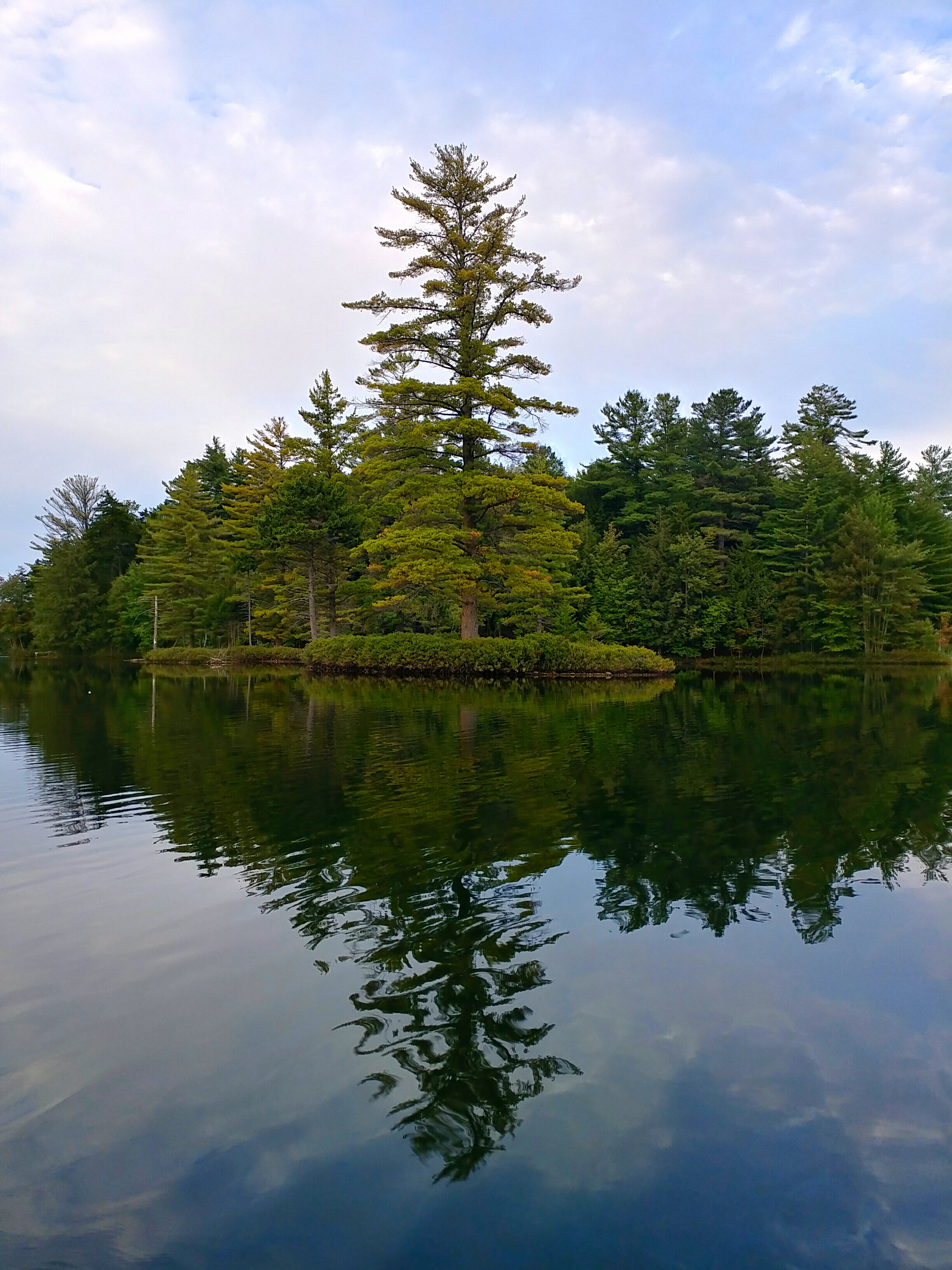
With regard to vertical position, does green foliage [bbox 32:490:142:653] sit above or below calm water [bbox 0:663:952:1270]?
above

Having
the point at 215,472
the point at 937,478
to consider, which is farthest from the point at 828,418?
the point at 215,472

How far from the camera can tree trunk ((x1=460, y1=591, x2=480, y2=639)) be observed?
29.2 m

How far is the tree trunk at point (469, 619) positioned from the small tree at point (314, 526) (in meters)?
9.14

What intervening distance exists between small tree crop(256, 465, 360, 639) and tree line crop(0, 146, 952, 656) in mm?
135

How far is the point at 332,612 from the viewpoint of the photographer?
3778cm

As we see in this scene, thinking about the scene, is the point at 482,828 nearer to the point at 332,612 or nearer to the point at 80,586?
the point at 332,612

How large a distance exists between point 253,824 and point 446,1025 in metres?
4.03

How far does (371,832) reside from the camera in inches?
267

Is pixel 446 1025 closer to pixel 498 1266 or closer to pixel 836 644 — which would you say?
pixel 498 1266

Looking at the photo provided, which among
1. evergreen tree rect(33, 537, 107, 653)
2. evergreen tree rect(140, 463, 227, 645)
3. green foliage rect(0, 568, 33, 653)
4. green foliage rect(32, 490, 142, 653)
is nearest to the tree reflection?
evergreen tree rect(140, 463, 227, 645)

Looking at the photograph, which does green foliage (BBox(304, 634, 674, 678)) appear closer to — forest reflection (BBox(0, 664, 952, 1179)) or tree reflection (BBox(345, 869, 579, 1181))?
forest reflection (BBox(0, 664, 952, 1179))

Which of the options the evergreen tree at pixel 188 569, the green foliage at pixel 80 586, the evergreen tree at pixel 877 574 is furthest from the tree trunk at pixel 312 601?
the evergreen tree at pixel 877 574

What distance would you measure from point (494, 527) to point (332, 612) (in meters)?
11.8

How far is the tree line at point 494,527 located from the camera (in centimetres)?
2795
